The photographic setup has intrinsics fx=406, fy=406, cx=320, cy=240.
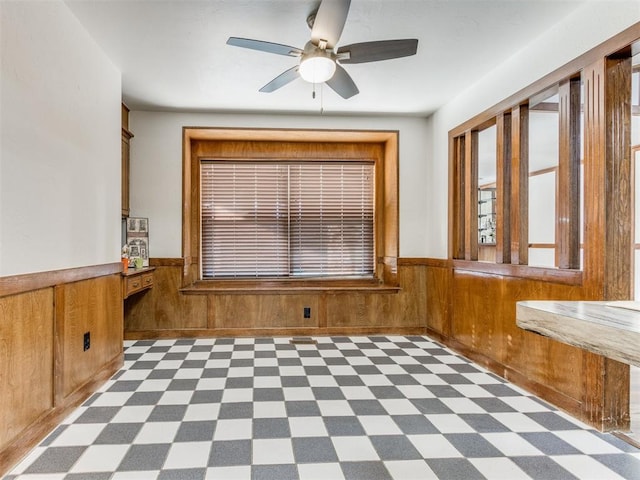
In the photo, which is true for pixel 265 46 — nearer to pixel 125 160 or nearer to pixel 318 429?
pixel 318 429

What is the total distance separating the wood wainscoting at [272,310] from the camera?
464 centimetres

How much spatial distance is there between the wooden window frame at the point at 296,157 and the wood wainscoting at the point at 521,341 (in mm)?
789

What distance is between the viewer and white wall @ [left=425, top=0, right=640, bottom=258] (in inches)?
94.9

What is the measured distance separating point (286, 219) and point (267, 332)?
1453 millimetres

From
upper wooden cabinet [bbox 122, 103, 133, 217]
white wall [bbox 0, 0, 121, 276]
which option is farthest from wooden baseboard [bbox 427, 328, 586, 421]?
upper wooden cabinet [bbox 122, 103, 133, 217]

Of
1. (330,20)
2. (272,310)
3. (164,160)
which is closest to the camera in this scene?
(330,20)

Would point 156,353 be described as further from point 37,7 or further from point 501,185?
point 501,185

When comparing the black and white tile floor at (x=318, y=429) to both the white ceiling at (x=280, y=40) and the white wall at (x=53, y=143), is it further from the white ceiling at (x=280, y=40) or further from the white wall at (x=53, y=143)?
the white ceiling at (x=280, y=40)

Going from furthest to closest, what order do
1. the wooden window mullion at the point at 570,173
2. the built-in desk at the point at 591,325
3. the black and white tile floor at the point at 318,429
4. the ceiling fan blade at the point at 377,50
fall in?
the wooden window mullion at the point at 570,173 < the ceiling fan blade at the point at 377,50 < the black and white tile floor at the point at 318,429 < the built-in desk at the point at 591,325

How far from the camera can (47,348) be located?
242cm

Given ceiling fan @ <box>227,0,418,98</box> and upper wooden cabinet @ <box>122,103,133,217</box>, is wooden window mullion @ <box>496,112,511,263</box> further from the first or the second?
upper wooden cabinet @ <box>122,103,133,217</box>

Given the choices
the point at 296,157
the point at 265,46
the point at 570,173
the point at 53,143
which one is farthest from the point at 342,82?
the point at 296,157

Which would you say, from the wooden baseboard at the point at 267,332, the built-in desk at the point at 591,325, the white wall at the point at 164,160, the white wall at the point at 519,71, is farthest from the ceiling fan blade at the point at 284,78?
the wooden baseboard at the point at 267,332

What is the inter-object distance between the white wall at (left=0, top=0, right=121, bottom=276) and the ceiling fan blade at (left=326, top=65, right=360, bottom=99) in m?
1.76
